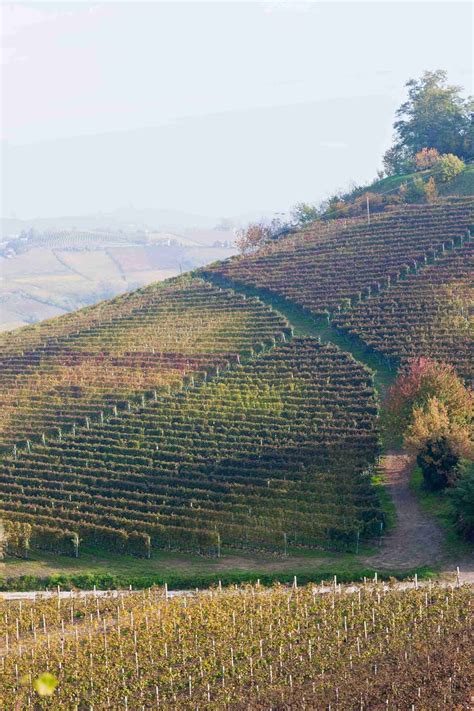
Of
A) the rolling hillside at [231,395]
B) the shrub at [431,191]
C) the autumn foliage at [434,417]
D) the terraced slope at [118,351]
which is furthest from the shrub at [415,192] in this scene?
the autumn foliage at [434,417]

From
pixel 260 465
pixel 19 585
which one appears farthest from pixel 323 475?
pixel 19 585

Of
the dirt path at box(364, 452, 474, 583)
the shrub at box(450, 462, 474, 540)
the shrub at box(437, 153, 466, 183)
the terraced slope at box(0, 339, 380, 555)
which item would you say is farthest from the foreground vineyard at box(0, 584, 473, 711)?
the shrub at box(437, 153, 466, 183)

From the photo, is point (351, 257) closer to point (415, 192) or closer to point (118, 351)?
point (415, 192)

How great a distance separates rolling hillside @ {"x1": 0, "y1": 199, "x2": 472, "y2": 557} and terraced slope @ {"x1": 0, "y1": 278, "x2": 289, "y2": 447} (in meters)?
0.17

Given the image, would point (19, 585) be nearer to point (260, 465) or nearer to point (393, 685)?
point (260, 465)

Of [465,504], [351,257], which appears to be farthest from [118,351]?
[465,504]

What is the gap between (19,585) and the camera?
121 ft

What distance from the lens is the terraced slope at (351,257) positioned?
67188 millimetres

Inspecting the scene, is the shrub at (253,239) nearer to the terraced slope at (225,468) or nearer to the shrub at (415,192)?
the shrub at (415,192)

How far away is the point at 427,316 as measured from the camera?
195ft

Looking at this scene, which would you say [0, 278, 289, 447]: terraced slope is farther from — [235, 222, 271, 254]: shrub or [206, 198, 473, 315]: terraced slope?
[235, 222, 271, 254]: shrub

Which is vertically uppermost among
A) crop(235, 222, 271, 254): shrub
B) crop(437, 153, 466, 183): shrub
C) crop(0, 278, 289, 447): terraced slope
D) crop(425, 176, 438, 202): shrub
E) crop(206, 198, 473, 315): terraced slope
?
crop(437, 153, 466, 183): shrub

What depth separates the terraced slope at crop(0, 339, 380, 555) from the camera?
131 feet

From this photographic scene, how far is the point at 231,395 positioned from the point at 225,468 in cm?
847
